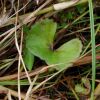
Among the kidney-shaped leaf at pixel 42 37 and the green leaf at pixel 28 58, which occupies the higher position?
the kidney-shaped leaf at pixel 42 37

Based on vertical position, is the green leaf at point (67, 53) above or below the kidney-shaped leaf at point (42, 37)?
below

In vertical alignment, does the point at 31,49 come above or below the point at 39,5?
below

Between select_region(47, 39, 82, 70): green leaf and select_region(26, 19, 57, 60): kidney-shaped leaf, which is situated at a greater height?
select_region(26, 19, 57, 60): kidney-shaped leaf

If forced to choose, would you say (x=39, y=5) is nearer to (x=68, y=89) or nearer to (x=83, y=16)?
(x=83, y=16)

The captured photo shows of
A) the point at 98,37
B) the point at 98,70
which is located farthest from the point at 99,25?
the point at 98,70

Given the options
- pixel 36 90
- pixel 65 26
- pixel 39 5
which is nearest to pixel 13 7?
pixel 39 5

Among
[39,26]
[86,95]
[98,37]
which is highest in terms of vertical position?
[39,26]

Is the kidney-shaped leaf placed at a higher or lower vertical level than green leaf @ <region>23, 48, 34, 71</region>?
higher
